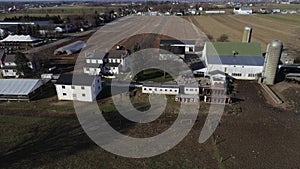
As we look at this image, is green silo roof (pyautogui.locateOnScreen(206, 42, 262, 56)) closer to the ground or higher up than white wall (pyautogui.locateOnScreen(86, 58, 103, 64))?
higher up

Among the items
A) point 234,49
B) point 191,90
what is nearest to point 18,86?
point 191,90

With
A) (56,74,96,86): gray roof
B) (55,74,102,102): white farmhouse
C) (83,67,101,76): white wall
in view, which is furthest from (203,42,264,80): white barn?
(56,74,96,86): gray roof

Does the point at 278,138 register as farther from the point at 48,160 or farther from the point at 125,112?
the point at 48,160

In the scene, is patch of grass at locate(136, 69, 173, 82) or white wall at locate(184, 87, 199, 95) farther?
patch of grass at locate(136, 69, 173, 82)

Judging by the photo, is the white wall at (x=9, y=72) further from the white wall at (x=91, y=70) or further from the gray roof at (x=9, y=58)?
the white wall at (x=91, y=70)

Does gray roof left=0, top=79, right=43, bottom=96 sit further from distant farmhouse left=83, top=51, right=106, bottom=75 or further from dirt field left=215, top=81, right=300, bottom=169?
dirt field left=215, top=81, right=300, bottom=169

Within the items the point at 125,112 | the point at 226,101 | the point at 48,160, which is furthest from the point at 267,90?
the point at 48,160
